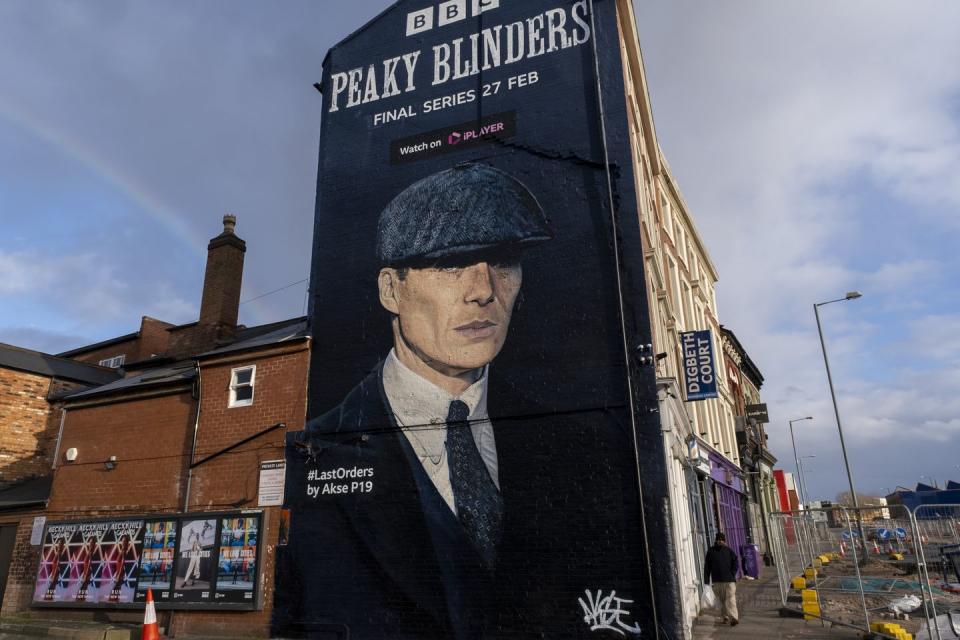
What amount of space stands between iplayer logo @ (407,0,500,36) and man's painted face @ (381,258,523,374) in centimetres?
651

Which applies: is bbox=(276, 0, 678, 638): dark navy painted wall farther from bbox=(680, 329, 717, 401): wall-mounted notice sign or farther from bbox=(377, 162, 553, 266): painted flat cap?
bbox=(680, 329, 717, 401): wall-mounted notice sign

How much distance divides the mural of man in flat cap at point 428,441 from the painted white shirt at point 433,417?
21 millimetres

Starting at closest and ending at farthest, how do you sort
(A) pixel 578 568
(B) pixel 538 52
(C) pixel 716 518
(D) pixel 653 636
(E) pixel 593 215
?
(D) pixel 653 636, (A) pixel 578 568, (E) pixel 593 215, (B) pixel 538 52, (C) pixel 716 518

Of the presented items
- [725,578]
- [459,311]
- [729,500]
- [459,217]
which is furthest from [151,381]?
[729,500]

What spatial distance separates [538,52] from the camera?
48.0 feet

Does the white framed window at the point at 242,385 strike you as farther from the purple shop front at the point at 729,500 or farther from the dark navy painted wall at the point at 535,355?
the purple shop front at the point at 729,500

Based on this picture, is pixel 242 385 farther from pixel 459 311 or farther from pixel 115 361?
pixel 115 361

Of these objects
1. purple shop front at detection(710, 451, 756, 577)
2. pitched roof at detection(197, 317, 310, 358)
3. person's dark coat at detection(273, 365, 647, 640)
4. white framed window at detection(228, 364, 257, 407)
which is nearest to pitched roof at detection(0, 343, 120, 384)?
pitched roof at detection(197, 317, 310, 358)

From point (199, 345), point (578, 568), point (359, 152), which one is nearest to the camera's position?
point (578, 568)

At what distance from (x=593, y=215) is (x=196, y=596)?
11.3 meters

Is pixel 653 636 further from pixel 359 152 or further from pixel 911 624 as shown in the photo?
pixel 359 152

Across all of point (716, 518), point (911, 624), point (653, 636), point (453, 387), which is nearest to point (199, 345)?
point (453, 387)
